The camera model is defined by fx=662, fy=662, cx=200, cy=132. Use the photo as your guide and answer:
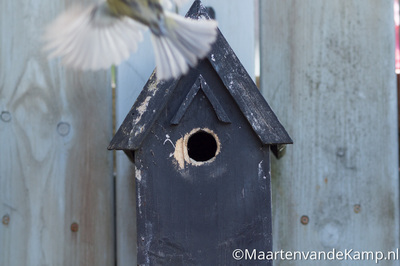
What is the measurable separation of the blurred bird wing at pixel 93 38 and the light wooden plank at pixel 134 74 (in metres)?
0.29

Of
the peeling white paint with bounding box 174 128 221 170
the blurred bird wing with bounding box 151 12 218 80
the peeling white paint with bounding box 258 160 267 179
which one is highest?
the blurred bird wing with bounding box 151 12 218 80

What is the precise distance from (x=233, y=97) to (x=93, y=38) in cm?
43

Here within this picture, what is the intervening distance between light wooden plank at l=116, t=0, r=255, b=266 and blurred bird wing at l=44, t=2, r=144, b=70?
0.29 meters

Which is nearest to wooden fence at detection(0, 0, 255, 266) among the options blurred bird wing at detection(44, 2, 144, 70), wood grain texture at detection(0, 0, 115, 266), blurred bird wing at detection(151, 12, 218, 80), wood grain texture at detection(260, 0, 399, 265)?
wood grain texture at detection(0, 0, 115, 266)

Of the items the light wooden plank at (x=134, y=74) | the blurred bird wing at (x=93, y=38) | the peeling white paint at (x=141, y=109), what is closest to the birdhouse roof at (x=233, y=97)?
the peeling white paint at (x=141, y=109)

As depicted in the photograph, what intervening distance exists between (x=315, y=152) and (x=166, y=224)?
65 centimetres

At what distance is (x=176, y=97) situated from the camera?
1.88 metres

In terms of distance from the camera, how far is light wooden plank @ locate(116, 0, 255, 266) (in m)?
2.19

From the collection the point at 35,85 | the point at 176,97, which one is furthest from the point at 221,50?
the point at 35,85

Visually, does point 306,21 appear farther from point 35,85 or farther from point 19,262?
point 19,262

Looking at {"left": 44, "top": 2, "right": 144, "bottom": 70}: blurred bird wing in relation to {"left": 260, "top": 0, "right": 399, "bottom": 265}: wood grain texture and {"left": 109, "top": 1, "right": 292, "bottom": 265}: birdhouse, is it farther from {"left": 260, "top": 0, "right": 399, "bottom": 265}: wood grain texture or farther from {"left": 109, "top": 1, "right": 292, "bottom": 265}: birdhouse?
{"left": 260, "top": 0, "right": 399, "bottom": 265}: wood grain texture

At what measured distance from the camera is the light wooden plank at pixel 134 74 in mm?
2189

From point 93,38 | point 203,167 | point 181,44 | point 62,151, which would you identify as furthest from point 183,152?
point 62,151

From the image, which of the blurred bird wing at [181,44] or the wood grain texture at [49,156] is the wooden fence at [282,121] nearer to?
the wood grain texture at [49,156]
